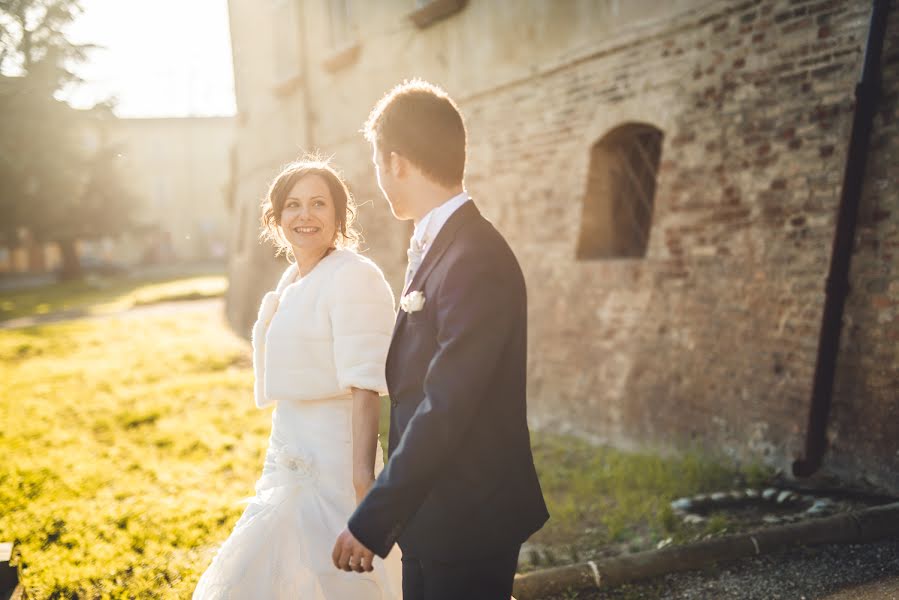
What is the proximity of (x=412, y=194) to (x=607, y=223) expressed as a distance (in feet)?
17.8

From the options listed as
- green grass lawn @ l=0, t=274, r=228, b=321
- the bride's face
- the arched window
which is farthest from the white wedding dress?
green grass lawn @ l=0, t=274, r=228, b=321

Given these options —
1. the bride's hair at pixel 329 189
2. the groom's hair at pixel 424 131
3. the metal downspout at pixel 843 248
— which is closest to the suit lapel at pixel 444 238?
the groom's hair at pixel 424 131

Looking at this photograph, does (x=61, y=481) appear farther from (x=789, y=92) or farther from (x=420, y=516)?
(x=789, y=92)

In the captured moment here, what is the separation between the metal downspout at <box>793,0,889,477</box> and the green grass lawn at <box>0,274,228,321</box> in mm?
21238

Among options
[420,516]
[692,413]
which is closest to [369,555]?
[420,516]

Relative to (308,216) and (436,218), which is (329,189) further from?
(436,218)

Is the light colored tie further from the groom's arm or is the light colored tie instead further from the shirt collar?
the groom's arm

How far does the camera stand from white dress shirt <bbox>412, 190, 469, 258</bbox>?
7.02 feet

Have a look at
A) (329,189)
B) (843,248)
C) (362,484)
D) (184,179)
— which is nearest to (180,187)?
(184,179)

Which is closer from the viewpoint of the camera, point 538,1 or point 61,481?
point 61,481

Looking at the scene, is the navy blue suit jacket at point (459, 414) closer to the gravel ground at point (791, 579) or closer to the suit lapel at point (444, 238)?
the suit lapel at point (444, 238)

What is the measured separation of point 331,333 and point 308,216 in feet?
1.66

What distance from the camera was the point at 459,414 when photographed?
6.23 ft

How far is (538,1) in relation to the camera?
24.5 feet
